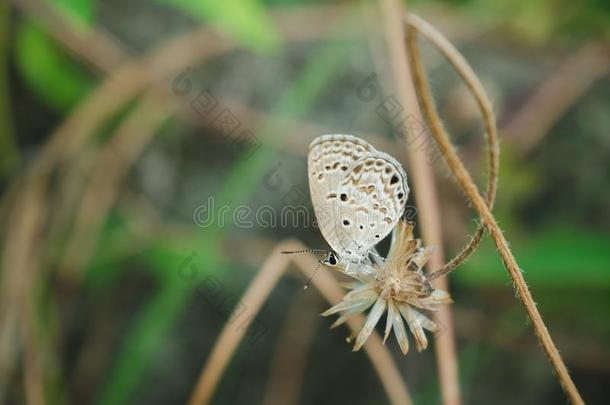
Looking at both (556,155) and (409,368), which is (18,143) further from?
(556,155)

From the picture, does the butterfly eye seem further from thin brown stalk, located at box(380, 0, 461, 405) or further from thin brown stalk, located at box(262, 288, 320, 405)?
thin brown stalk, located at box(262, 288, 320, 405)

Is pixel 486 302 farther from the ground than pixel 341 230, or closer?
farther from the ground

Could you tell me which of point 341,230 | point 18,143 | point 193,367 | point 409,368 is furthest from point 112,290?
point 341,230

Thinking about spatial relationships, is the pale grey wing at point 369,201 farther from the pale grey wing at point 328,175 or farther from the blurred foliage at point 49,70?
the blurred foliage at point 49,70

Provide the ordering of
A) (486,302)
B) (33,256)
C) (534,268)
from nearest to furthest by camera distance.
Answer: (534,268) < (33,256) < (486,302)
